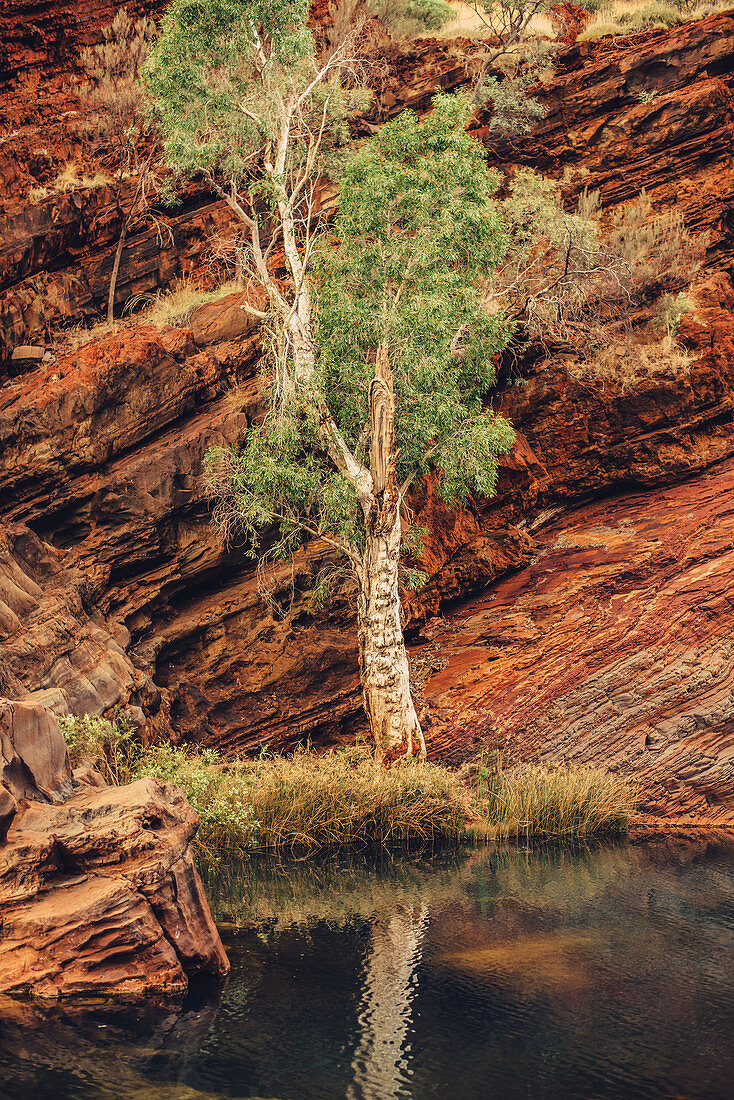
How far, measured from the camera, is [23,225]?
21.6 m

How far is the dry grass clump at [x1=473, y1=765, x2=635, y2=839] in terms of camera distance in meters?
14.0

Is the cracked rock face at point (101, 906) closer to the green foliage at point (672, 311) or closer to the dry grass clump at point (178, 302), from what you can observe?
the dry grass clump at point (178, 302)

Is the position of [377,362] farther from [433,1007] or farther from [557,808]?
[433,1007]

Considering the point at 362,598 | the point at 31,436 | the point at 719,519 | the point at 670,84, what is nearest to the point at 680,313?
the point at 719,519

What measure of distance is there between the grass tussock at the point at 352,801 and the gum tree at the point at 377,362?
1955mm

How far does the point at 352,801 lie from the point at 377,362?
794 centimetres

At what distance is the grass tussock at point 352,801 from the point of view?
12.8 m

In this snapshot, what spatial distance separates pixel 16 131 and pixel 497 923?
24258 mm

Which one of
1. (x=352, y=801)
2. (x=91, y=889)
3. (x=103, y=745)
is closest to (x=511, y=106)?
(x=352, y=801)

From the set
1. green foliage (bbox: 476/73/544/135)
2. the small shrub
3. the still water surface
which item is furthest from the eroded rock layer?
green foliage (bbox: 476/73/544/135)

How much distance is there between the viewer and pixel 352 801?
44.6ft

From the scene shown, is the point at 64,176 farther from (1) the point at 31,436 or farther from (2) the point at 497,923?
(2) the point at 497,923

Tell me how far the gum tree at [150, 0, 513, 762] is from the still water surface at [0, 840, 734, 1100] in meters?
5.73

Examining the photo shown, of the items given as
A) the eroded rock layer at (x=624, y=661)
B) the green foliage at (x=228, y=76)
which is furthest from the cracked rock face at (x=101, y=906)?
the green foliage at (x=228, y=76)
